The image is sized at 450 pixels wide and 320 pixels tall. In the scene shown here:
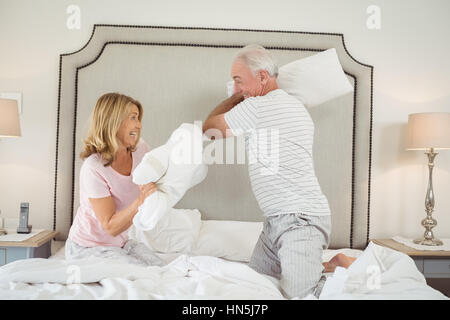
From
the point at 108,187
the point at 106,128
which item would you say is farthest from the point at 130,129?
the point at 108,187

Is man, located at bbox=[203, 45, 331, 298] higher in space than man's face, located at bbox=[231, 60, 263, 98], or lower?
lower

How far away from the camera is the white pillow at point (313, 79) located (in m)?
1.90

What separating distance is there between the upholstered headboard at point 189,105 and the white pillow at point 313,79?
1.17 ft

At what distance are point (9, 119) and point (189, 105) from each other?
1088 millimetres

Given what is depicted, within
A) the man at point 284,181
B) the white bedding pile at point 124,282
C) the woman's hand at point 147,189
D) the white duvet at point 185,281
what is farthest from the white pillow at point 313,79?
the white bedding pile at point 124,282

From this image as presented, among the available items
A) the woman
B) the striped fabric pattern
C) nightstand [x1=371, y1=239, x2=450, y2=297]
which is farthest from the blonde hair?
nightstand [x1=371, y1=239, x2=450, y2=297]

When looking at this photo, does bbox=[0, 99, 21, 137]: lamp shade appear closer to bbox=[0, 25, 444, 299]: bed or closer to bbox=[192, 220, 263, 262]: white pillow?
bbox=[0, 25, 444, 299]: bed

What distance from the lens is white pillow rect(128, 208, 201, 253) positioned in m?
2.00

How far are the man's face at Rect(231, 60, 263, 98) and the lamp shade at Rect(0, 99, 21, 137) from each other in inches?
55.8

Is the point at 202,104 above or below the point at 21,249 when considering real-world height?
above

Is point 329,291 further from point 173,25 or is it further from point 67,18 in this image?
point 67,18

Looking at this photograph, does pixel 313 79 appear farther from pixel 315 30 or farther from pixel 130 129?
pixel 130 129

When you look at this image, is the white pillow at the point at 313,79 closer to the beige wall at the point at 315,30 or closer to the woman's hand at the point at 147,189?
the beige wall at the point at 315,30

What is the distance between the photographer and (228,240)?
2.04 m
